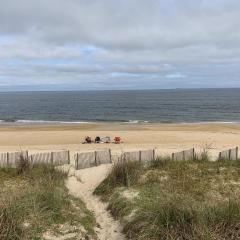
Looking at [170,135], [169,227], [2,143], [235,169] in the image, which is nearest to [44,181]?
[169,227]

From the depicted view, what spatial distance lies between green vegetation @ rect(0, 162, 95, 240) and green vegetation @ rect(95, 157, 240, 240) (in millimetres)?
1064

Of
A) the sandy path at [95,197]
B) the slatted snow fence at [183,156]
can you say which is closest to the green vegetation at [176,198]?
the sandy path at [95,197]

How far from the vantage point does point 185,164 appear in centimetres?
1598

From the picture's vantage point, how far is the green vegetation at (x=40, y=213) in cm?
854

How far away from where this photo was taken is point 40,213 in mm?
9914

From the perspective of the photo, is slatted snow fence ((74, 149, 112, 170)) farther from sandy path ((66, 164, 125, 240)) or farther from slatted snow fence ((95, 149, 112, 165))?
sandy path ((66, 164, 125, 240))

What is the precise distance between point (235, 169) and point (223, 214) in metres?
6.91

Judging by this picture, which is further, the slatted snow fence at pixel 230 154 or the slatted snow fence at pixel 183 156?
the slatted snow fence at pixel 230 154

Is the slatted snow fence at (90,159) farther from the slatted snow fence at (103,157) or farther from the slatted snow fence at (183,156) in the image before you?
the slatted snow fence at (183,156)

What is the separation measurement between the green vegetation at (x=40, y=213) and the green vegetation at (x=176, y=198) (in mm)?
1064

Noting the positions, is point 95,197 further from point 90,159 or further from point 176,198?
point 90,159

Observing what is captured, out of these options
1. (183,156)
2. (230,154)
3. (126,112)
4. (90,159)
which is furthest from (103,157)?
(126,112)

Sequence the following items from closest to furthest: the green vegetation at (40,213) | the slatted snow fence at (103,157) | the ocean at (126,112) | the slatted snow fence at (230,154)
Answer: the green vegetation at (40,213) < the slatted snow fence at (230,154) < the slatted snow fence at (103,157) < the ocean at (126,112)

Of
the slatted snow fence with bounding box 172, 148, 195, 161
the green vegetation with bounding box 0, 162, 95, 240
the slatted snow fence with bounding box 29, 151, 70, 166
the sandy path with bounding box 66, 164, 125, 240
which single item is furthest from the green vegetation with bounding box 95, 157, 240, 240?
the slatted snow fence with bounding box 29, 151, 70, 166
